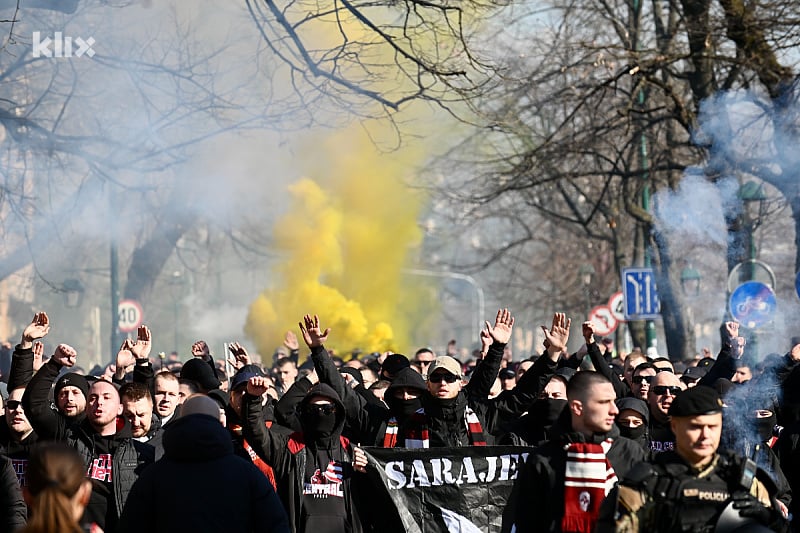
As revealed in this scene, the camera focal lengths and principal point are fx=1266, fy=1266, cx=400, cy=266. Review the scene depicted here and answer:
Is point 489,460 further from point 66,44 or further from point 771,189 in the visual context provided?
point 771,189

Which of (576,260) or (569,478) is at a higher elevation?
(576,260)

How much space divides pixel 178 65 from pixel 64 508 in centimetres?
973

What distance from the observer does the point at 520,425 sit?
27.0 ft

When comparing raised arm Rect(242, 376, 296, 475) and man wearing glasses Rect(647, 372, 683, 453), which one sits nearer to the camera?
raised arm Rect(242, 376, 296, 475)

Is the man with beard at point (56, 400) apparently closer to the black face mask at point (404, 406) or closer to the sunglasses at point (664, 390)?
the black face mask at point (404, 406)

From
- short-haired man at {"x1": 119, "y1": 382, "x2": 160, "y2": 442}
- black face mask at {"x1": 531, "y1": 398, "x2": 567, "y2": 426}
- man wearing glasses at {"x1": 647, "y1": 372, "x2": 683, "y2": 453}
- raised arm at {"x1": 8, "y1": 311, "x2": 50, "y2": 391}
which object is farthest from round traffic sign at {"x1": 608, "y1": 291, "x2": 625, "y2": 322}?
short-haired man at {"x1": 119, "y1": 382, "x2": 160, "y2": 442}

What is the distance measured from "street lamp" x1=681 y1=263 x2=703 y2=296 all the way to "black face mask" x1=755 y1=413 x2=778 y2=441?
428 inches

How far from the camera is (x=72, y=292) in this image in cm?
1931

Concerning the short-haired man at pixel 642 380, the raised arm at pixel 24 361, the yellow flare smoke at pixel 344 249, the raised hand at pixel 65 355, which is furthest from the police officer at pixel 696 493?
→ the yellow flare smoke at pixel 344 249

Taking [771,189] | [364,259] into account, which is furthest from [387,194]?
[771,189]

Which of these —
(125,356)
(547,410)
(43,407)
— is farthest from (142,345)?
(547,410)

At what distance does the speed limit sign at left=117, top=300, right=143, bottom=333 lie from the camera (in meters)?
24.1

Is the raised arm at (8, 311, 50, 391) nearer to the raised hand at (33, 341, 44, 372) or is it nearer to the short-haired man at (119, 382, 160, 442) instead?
the raised hand at (33, 341, 44, 372)

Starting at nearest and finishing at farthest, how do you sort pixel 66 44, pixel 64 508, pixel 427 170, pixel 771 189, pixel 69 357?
pixel 64 508 < pixel 69 357 < pixel 66 44 < pixel 771 189 < pixel 427 170
